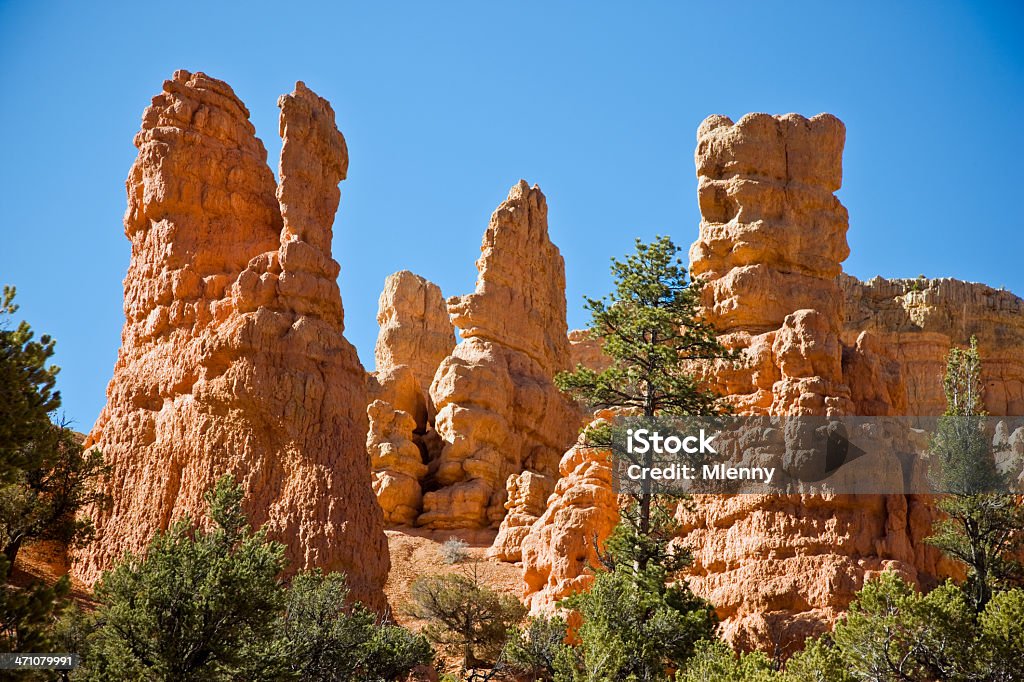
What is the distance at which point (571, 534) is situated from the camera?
39.2 m

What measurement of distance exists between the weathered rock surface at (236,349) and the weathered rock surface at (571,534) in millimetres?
6205

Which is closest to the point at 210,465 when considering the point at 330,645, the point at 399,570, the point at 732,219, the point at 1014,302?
the point at 330,645

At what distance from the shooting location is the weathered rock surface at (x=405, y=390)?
52884 millimetres

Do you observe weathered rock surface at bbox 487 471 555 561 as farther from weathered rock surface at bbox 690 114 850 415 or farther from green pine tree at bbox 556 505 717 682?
green pine tree at bbox 556 505 717 682

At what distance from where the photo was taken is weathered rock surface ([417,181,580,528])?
53.5m

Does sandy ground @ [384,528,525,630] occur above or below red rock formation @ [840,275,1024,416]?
below

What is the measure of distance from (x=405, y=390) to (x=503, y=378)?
587 cm

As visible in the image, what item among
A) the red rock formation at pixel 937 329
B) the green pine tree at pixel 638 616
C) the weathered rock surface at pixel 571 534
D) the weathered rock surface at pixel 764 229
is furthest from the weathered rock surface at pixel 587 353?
the green pine tree at pixel 638 616

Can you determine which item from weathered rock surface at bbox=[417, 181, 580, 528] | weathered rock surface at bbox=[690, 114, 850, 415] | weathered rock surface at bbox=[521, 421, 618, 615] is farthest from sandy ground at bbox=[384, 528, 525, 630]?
weathered rock surface at bbox=[690, 114, 850, 415]

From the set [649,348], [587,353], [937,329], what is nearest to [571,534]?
[649,348]

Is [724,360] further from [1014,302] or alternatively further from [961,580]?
[1014,302]

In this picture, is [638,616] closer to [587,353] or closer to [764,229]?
[764,229]

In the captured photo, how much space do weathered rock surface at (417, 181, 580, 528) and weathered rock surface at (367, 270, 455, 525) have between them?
1131 millimetres

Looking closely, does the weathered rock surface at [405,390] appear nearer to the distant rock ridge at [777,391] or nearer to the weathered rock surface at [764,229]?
the distant rock ridge at [777,391]
